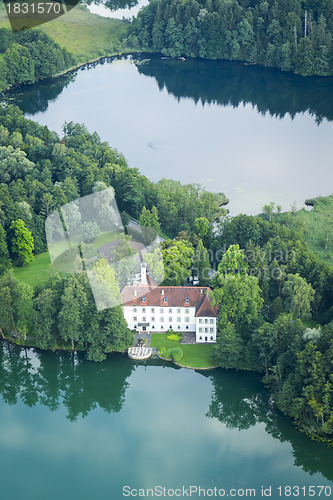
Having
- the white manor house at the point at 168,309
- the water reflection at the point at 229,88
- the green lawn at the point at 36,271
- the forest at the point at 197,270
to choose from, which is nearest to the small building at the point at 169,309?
the white manor house at the point at 168,309

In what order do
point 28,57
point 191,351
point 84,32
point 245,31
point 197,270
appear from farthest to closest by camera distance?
point 84,32
point 245,31
point 28,57
point 197,270
point 191,351

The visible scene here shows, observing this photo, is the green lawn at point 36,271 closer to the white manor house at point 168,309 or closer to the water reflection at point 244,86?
the white manor house at point 168,309

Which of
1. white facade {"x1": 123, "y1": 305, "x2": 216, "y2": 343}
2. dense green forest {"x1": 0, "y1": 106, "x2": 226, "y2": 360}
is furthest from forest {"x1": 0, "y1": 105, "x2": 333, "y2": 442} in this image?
white facade {"x1": 123, "y1": 305, "x2": 216, "y2": 343}

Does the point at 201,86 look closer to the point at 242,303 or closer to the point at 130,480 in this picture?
the point at 242,303

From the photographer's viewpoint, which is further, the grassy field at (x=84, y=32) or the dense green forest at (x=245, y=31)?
the grassy field at (x=84, y=32)

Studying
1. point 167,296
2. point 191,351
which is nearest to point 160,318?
point 167,296

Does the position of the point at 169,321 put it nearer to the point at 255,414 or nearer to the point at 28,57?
the point at 255,414

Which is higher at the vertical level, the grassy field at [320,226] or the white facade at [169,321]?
the grassy field at [320,226]
